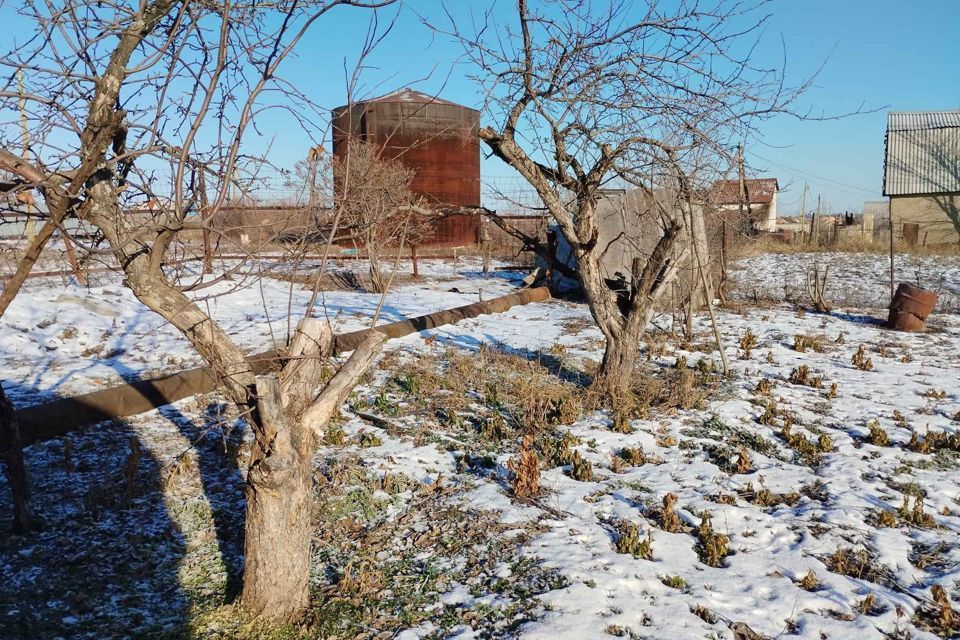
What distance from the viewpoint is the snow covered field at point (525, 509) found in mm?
3396

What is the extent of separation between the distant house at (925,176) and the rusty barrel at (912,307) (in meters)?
13.0

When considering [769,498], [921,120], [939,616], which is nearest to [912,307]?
[769,498]

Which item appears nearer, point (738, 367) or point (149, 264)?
point (149, 264)

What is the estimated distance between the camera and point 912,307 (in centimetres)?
995

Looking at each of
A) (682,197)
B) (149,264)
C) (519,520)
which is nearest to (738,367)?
(682,197)

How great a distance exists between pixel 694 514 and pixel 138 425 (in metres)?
4.60

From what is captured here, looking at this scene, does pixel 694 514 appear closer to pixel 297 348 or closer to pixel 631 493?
pixel 631 493

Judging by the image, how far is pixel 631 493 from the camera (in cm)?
472

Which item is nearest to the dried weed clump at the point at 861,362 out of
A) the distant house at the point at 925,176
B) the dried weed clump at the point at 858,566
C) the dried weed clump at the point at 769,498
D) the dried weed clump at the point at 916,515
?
the dried weed clump at the point at 916,515

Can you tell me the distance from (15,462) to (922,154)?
28326 mm

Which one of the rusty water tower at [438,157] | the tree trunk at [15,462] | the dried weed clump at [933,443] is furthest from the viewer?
the rusty water tower at [438,157]

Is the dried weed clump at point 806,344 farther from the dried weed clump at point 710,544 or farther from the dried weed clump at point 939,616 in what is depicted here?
the dried weed clump at point 939,616

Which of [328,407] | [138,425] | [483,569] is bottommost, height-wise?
[483,569]

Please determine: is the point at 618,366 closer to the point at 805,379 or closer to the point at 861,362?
the point at 805,379
